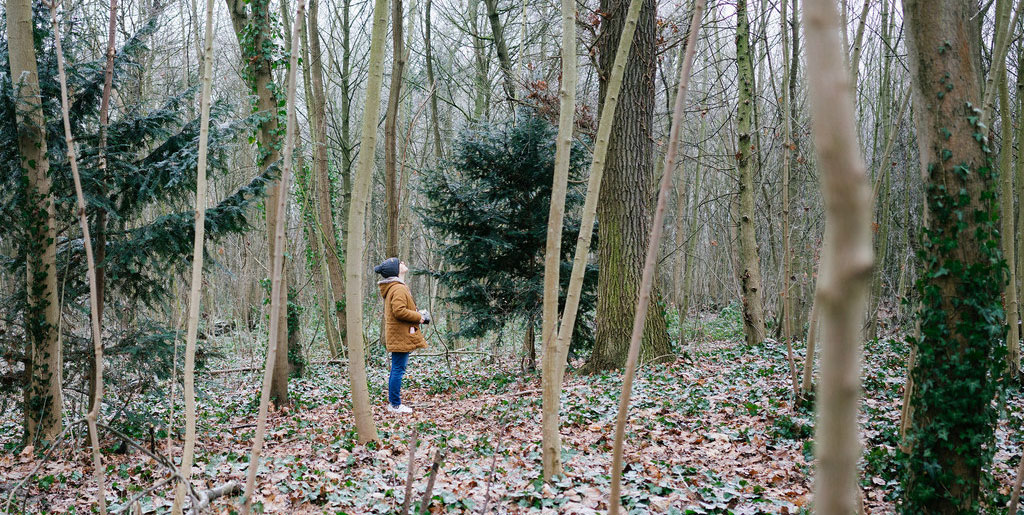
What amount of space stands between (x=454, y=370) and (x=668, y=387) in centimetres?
498

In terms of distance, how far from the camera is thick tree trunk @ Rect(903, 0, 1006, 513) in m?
2.97

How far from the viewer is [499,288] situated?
904cm

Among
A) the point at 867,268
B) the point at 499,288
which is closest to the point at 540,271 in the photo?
the point at 499,288

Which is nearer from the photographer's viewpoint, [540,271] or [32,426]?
[32,426]

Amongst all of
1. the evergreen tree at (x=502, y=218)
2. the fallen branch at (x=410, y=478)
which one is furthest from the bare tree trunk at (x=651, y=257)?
the evergreen tree at (x=502, y=218)

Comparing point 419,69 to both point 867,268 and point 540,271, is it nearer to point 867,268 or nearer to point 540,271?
point 540,271

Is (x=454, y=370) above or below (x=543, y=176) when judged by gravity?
below

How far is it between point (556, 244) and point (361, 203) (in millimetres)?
1799

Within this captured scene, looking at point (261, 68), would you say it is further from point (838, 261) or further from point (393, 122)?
point (838, 261)

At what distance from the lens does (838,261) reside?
1.43ft

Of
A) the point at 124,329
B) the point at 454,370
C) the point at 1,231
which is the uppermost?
the point at 1,231

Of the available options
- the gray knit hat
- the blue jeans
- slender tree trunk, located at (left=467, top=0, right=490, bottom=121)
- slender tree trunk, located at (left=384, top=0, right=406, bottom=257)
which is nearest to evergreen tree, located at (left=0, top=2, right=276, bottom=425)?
the gray knit hat

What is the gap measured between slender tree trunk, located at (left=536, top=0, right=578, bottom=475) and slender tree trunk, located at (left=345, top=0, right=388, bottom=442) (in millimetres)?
1598

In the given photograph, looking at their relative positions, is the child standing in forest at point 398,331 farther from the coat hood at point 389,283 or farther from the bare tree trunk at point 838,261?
the bare tree trunk at point 838,261
